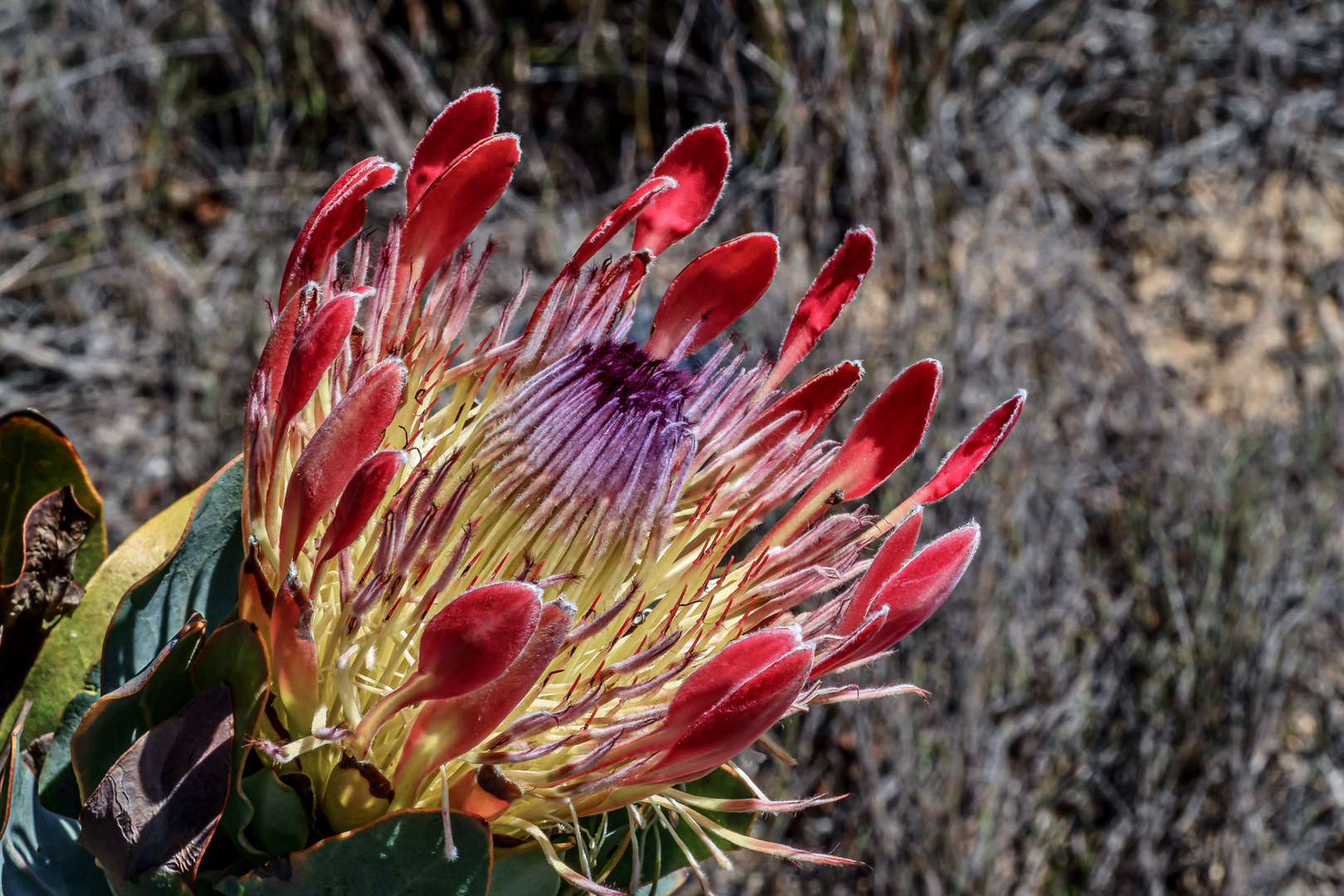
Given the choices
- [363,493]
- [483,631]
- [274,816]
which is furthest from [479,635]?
[274,816]

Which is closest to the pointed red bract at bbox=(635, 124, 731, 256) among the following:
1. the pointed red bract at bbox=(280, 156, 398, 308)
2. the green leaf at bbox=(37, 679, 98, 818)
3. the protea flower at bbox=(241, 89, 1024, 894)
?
the protea flower at bbox=(241, 89, 1024, 894)

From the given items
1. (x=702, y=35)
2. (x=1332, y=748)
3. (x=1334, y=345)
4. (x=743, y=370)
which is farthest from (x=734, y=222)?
(x=743, y=370)

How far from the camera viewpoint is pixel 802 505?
0.90 meters

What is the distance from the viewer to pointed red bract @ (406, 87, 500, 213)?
86 cm

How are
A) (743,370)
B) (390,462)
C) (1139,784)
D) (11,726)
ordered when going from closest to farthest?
1. (390,462)
2. (11,726)
3. (743,370)
4. (1139,784)

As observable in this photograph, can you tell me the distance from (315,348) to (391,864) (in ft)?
1.02

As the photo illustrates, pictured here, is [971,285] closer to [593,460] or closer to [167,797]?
[593,460]

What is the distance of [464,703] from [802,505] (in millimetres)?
340

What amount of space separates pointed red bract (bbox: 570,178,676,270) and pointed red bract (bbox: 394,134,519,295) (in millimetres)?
80

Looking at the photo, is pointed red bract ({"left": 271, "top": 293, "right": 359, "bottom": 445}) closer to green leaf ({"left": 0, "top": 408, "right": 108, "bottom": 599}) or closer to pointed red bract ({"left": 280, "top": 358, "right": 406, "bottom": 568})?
pointed red bract ({"left": 280, "top": 358, "right": 406, "bottom": 568})

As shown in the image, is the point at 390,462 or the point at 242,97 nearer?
the point at 390,462

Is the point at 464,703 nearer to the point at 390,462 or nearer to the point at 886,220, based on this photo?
the point at 390,462

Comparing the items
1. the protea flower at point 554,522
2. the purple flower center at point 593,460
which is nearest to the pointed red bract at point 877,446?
the protea flower at point 554,522

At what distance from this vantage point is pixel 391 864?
2.20 feet
